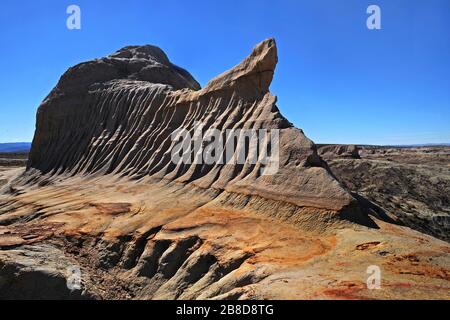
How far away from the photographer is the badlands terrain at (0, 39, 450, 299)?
661 centimetres

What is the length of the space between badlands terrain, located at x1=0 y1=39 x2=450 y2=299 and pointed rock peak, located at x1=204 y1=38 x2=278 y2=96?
0.12ft

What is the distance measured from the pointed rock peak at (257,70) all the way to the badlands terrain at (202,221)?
37mm

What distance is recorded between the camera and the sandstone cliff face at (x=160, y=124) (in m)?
10.1

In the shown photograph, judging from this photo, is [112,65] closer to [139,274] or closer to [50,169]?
[50,169]

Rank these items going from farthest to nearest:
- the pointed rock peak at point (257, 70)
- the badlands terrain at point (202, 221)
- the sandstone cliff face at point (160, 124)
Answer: the pointed rock peak at point (257, 70)
the sandstone cliff face at point (160, 124)
the badlands terrain at point (202, 221)

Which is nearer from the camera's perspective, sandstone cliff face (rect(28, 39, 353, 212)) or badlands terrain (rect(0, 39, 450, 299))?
badlands terrain (rect(0, 39, 450, 299))

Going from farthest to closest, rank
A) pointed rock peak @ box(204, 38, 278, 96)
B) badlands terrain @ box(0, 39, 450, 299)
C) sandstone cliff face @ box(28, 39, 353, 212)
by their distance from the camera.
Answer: pointed rock peak @ box(204, 38, 278, 96) < sandstone cliff face @ box(28, 39, 353, 212) < badlands terrain @ box(0, 39, 450, 299)

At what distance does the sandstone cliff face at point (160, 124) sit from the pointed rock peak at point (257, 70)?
0.11 feet

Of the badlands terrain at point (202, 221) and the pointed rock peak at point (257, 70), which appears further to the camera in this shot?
the pointed rock peak at point (257, 70)

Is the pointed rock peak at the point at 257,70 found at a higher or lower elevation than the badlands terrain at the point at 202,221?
higher

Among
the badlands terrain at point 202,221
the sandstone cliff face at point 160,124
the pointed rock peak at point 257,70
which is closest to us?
the badlands terrain at point 202,221

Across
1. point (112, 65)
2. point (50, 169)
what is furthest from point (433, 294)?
point (112, 65)
